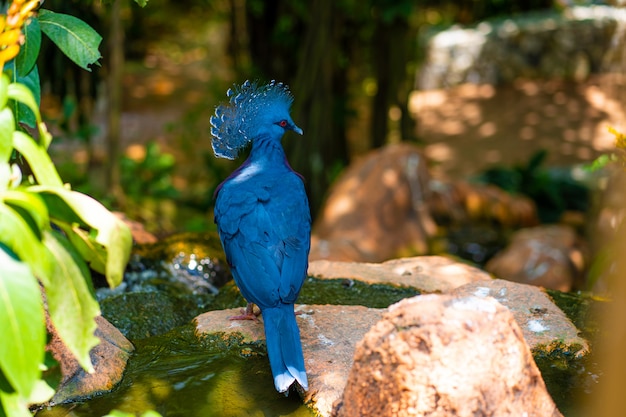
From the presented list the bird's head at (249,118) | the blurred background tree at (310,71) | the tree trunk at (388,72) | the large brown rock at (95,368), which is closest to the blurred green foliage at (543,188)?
the blurred background tree at (310,71)

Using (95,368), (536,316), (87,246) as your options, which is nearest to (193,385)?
Result: (95,368)

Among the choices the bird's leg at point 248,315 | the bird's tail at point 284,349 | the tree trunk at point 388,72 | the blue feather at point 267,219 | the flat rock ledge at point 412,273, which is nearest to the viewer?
the bird's tail at point 284,349

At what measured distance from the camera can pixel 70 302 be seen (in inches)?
70.5

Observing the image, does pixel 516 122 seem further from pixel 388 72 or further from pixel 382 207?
pixel 382 207

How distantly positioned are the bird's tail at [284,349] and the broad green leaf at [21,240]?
3.28ft

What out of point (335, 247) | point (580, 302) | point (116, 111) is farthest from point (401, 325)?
point (116, 111)

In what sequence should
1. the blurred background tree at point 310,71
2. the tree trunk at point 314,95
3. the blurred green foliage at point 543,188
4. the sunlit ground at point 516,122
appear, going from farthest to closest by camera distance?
the sunlit ground at point 516,122, the blurred green foliage at point 543,188, the tree trunk at point 314,95, the blurred background tree at point 310,71

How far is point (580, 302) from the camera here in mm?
3531

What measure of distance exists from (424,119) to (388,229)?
20.3ft

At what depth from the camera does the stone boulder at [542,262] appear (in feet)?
20.0

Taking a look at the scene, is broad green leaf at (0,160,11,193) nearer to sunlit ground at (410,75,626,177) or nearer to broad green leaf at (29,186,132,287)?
broad green leaf at (29,186,132,287)

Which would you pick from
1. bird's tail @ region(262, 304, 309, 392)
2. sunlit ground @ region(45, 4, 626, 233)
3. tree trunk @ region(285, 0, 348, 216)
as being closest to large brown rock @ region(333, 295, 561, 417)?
bird's tail @ region(262, 304, 309, 392)

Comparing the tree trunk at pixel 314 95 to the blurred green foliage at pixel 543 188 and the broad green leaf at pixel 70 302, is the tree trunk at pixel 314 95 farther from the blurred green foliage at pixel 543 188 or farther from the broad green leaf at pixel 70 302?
the broad green leaf at pixel 70 302

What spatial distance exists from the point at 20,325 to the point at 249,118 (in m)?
1.89
